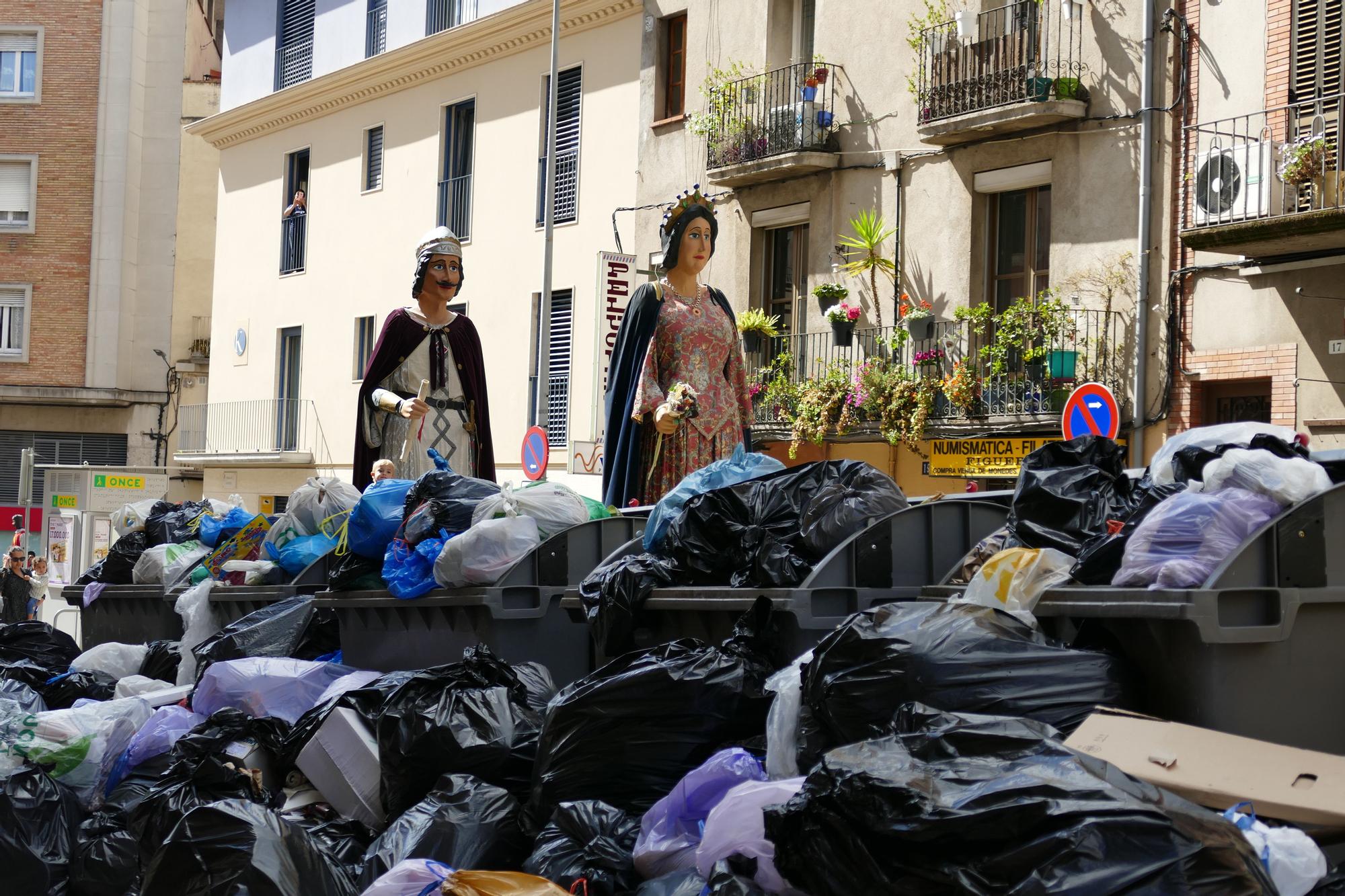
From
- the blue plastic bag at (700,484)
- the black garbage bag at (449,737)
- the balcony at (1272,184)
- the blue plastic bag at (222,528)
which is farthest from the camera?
the balcony at (1272,184)

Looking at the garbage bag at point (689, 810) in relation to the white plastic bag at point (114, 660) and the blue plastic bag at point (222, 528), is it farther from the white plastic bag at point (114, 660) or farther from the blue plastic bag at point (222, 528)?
the blue plastic bag at point (222, 528)

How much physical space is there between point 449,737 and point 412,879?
27.8 inches

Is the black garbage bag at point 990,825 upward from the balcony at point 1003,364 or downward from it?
downward

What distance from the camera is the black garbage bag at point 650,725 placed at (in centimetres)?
419

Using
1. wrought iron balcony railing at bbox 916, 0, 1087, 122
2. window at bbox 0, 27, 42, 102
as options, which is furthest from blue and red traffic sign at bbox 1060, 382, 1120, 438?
window at bbox 0, 27, 42, 102

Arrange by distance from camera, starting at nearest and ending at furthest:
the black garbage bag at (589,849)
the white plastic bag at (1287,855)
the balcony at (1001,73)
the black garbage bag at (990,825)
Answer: the black garbage bag at (990,825), the white plastic bag at (1287,855), the black garbage bag at (589,849), the balcony at (1001,73)

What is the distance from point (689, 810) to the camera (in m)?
3.87

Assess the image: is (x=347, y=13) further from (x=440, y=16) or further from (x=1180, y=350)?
(x=1180, y=350)

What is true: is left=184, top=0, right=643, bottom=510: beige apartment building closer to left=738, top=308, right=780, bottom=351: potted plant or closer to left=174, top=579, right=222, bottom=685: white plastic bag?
left=738, top=308, right=780, bottom=351: potted plant

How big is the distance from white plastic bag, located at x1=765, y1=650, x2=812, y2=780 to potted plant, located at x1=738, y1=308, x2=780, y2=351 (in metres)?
16.7

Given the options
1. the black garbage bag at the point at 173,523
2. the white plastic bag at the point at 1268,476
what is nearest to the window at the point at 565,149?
the black garbage bag at the point at 173,523

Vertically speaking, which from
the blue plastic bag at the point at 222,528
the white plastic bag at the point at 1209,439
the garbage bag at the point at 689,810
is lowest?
the garbage bag at the point at 689,810

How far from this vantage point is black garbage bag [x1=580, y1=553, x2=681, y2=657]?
4820 mm

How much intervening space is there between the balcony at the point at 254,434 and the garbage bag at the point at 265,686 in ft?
76.4
